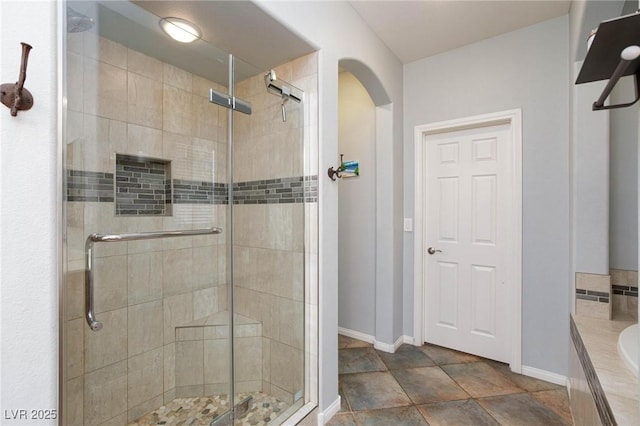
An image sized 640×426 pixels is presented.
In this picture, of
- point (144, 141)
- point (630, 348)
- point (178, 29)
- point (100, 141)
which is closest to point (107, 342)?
point (100, 141)

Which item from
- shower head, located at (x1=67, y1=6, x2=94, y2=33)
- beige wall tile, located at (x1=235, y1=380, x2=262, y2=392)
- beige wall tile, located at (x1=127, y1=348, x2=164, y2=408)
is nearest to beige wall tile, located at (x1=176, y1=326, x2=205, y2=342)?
beige wall tile, located at (x1=127, y1=348, x2=164, y2=408)

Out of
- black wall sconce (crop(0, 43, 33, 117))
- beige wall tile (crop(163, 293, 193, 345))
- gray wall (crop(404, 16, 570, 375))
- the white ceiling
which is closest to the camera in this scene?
black wall sconce (crop(0, 43, 33, 117))

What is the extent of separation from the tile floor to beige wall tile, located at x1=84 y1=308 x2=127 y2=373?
4.28 ft

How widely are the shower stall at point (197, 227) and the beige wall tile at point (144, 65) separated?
0.03 feet

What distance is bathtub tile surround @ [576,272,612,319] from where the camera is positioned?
173 centimetres

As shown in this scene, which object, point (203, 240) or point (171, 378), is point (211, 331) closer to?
point (171, 378)

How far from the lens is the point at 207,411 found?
1640 millimetres

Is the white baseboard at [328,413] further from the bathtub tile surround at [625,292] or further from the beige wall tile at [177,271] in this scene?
the bathtub tile surround at [625,292]

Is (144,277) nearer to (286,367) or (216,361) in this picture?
(216,361)

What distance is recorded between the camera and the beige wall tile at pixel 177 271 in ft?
6.03

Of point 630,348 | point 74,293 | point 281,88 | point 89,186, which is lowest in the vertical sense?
point 630,348

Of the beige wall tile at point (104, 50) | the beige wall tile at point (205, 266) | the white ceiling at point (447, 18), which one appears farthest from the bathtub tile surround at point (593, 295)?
the beige wall tile at point (104, 50)

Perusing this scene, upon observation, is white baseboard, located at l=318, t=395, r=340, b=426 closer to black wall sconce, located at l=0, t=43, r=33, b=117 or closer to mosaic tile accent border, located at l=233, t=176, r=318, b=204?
mosaic tile accent border, located at l=233, t=176, r=318, b=204

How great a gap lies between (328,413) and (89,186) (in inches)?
71.2
